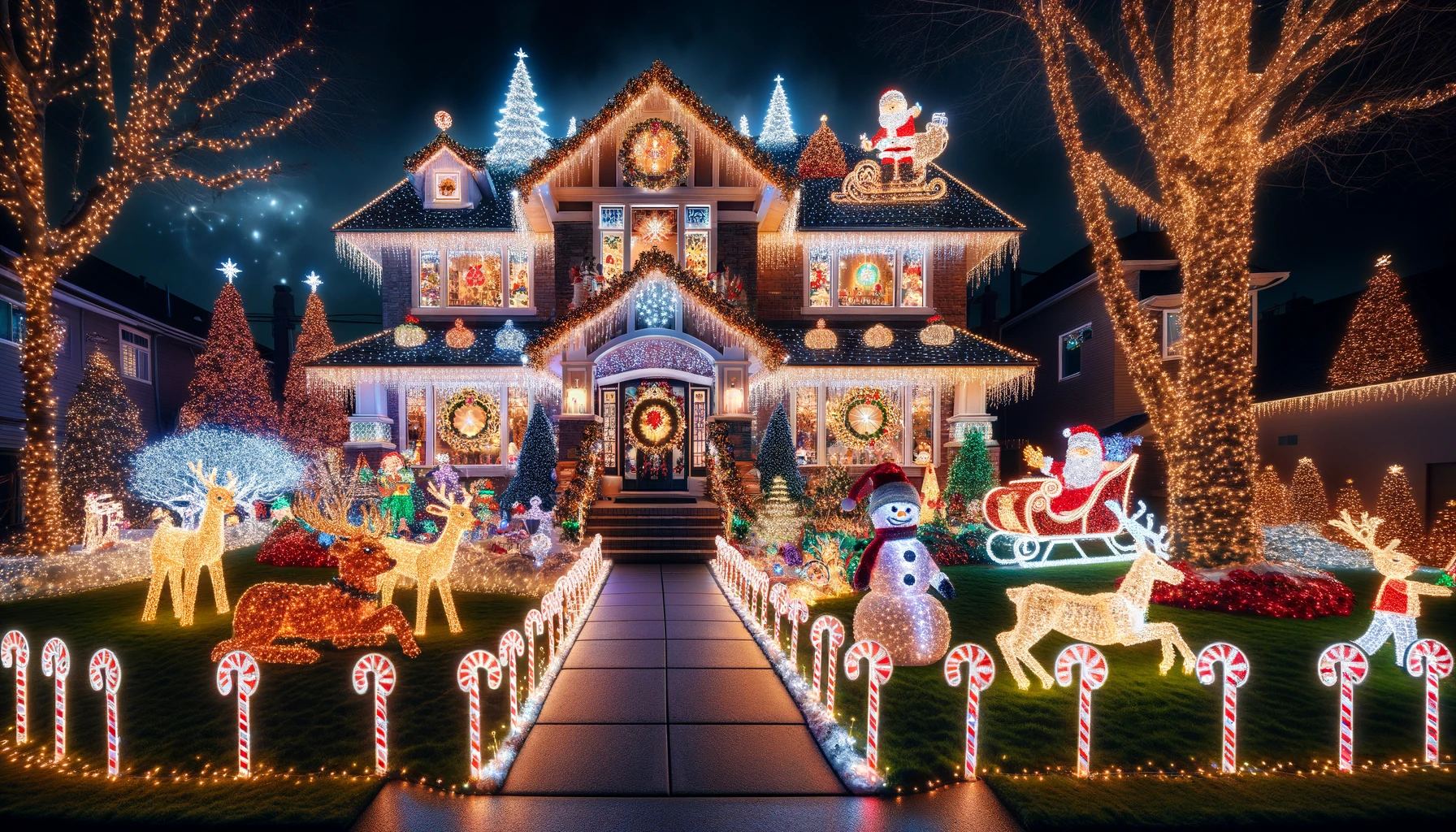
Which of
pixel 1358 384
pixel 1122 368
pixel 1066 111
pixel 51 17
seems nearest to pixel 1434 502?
pixel 1358 384

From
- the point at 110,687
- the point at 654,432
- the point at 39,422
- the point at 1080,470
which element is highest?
the point at 39,422

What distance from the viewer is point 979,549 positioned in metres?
12.1

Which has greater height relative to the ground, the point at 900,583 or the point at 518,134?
the point at 518,134

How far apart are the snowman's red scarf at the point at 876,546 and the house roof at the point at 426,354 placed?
40.9 ft

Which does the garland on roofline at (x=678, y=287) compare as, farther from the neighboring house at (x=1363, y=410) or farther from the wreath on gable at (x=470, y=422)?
the neighboring house at (x=1363, y=410)

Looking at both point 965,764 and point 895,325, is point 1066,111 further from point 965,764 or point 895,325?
point 965,764

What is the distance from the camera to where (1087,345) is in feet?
66.0

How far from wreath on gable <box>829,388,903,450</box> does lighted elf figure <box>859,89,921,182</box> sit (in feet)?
21.1

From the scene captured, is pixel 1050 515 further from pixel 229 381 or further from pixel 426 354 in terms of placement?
pixel 229 381

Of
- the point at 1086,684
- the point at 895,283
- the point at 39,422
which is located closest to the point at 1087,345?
the point at 895,283

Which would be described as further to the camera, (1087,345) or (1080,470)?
(1087,345)

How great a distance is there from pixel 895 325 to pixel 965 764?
14950 millimetres

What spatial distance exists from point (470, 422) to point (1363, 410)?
2167 cm

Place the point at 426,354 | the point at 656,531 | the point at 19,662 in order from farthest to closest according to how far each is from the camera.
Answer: the point at 426,354, the point at 656,531, the point at 19,662
